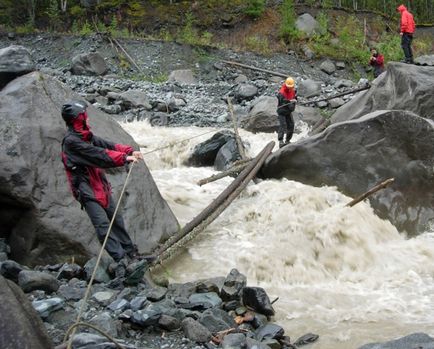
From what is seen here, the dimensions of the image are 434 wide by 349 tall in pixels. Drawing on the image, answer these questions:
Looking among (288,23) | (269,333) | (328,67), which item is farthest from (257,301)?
(288,23)

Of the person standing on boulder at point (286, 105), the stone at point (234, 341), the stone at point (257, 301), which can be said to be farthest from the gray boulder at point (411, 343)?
the person standing on boulder at point (286, 105)

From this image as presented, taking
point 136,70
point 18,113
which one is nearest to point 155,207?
point 18,113

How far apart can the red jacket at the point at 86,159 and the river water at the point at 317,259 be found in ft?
7.03

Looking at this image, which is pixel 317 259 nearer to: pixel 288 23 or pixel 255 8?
pixel 288 23

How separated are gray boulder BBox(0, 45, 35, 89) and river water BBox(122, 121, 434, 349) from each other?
3.42m

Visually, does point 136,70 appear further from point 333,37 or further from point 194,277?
point 194,277

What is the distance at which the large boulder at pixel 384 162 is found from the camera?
30.6 feet

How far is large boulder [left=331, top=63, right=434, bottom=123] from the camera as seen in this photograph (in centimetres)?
1166

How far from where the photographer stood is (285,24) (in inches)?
1185

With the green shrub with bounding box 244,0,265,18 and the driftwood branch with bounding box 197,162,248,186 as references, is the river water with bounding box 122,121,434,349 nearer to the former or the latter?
the driftwood branch with bounding box 197,162,248,186

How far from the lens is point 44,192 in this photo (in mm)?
6773

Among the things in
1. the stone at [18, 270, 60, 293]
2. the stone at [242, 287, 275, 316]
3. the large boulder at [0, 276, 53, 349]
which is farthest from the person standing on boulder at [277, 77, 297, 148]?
the large boulder at [0, 276, 53, 349]

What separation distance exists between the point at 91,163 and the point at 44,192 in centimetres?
166

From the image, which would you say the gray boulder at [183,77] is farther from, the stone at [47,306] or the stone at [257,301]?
the stone at [47,306]
